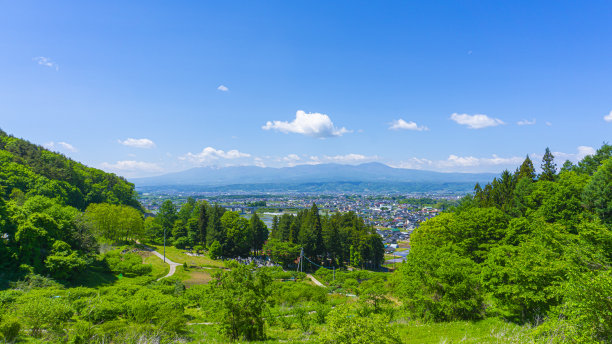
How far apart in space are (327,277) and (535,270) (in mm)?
23953

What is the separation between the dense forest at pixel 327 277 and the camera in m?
10.6

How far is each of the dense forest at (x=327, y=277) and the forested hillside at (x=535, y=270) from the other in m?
0.07

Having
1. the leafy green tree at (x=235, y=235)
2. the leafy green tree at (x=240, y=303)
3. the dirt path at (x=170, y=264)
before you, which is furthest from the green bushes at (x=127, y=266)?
the leafy green tree at (x=240, y=303)

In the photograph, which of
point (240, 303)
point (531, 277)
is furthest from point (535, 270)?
point (240, 303)

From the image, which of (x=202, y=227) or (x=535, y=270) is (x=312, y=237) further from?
(x=535, y=270)

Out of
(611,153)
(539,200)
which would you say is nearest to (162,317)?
(539,200)

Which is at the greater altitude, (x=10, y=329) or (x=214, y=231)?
(x=10, y=329)

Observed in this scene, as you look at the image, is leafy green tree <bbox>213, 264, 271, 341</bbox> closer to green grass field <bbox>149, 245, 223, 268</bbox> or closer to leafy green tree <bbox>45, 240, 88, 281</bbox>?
leafy green tree <bbox>45, 240, 88, 281</bbox>

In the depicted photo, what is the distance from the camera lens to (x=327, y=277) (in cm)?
3291

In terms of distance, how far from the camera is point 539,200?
25.0m

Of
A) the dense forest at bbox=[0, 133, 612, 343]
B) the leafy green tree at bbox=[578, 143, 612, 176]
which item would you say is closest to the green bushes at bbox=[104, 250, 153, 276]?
the dense forest at bbox=[0, 133, 612, 343]

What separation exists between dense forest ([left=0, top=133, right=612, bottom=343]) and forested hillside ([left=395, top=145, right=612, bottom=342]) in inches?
2.8

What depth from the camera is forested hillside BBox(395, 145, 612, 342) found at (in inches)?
279

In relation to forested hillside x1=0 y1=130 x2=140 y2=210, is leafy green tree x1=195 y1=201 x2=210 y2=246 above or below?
below
